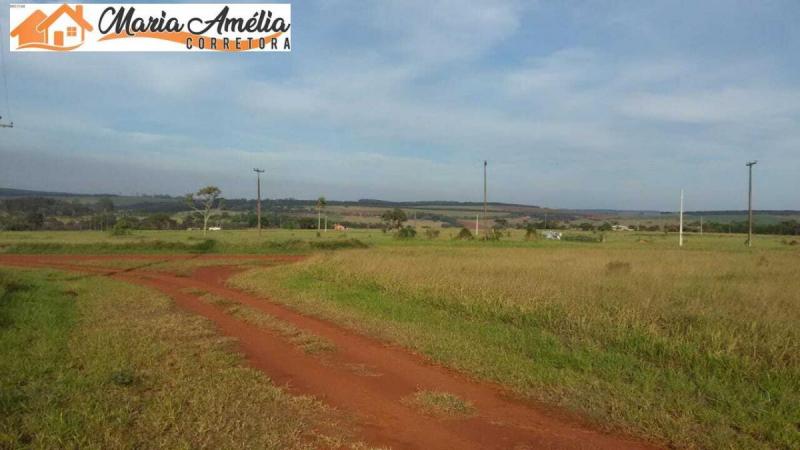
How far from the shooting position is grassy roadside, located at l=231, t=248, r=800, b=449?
571 cm

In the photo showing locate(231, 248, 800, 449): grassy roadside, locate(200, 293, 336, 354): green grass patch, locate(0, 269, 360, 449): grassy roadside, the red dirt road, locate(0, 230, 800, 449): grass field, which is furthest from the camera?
locate(200, 293, 336, 354): green grass patch

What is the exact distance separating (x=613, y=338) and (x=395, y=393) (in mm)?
4105

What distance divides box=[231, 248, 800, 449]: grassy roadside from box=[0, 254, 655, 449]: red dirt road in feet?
1.23

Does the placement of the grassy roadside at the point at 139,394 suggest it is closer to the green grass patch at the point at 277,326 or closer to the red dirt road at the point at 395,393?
the red dirt road at the point at 395,393

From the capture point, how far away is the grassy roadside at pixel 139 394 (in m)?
4.91

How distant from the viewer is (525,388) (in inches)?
266

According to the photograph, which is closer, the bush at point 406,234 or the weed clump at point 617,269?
the weed clump at point 617,269

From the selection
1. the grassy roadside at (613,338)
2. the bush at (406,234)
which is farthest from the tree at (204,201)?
the grassy roadside at (613,338)

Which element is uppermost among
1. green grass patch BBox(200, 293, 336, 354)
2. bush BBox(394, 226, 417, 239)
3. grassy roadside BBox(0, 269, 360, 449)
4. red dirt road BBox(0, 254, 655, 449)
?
grassy roadside BBox(0, 269, 360, 449)

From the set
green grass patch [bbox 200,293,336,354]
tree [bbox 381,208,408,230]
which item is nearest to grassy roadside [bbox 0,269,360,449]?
green grass patch [bbox 200,293,336,354]

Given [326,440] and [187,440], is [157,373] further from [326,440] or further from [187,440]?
[326,440]

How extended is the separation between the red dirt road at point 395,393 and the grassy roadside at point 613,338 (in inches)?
14.7

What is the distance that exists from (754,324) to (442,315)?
538 centimetres

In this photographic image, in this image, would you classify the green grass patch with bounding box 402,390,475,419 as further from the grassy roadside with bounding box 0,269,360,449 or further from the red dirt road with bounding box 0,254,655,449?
the grassy roadside with bounding box 0,269,360,449
